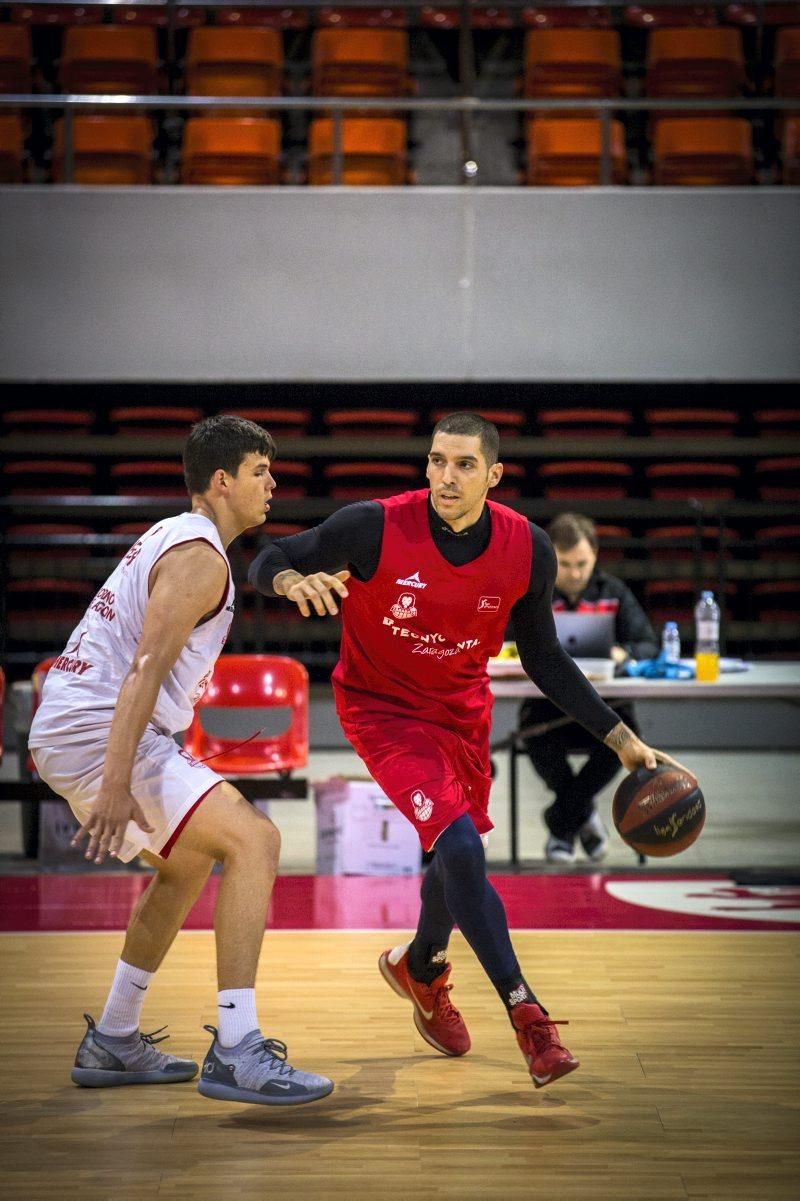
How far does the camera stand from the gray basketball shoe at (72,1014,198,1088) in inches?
125

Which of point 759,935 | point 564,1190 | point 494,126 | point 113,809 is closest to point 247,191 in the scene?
point 494,126

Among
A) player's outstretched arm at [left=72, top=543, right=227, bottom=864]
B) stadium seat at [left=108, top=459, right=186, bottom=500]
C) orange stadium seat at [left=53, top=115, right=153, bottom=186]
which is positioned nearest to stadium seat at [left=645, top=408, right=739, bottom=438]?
stadium seat at [left=108, top=459, right=186, bottom=500]

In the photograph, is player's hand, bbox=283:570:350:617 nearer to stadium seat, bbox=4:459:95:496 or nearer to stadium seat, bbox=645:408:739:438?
stadium seat, bbox=4:459:95:496

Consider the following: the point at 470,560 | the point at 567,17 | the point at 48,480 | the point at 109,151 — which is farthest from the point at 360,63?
the point at 470,560

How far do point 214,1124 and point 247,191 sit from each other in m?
7.06

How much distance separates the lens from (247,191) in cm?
898

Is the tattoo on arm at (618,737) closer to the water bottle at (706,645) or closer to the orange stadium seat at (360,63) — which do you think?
the water bottle at (706,645)

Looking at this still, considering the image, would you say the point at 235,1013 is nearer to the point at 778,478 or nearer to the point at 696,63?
the point at 778,478

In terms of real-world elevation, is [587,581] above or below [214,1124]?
above

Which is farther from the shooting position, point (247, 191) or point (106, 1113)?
point (247, 191)

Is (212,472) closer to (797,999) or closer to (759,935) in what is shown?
(797,999)

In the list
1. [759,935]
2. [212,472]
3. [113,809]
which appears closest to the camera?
[113,809]

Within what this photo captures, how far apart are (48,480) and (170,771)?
730 cm

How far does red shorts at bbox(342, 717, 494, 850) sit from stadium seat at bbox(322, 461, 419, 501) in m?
6.41
